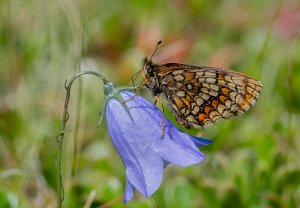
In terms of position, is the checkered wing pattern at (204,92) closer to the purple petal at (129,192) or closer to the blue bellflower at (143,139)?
the blue bellflower at (143,139)

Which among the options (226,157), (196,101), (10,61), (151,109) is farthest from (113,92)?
(10,61)

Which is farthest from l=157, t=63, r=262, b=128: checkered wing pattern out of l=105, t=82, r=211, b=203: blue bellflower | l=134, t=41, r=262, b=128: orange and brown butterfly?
l=105, t=82, r=211, b=203: blue bellflower

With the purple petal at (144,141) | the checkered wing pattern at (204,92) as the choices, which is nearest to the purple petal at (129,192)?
the purple petal at (144,141)

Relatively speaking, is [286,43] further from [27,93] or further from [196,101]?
[196,101]

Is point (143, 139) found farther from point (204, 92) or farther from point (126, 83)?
point (126, 83)

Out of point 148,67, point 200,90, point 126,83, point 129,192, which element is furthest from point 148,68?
point 126,83

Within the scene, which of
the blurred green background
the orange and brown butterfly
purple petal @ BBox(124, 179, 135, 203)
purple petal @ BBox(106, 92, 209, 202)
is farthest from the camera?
the blurred green background

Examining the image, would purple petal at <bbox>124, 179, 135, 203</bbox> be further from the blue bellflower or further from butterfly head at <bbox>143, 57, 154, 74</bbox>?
butterfly head at <bbox>143, 57, 154, 74</bbox>
